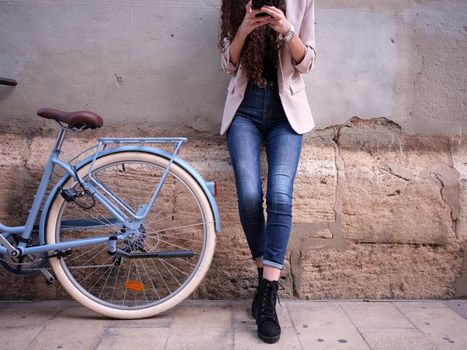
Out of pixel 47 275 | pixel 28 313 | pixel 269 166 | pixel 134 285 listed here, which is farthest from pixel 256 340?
pixel 28 313

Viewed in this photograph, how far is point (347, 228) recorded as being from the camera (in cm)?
317

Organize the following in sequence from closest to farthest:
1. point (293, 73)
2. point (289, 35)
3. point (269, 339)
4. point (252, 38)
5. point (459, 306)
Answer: point (269, 339)
point (289, 35)
point (252, 38)
point (293, 73)
point (459, 306)

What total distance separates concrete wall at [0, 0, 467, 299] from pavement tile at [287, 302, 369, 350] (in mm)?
141

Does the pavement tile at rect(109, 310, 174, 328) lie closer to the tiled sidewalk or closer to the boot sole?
the tiled sidewalk

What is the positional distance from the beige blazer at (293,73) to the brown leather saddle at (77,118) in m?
0.69

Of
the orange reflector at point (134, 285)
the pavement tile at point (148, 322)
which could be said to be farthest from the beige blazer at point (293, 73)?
the pavement tile at point (148, 322)

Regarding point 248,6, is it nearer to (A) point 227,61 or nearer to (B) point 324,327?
(A) point 227,61

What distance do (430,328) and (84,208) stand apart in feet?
6.25

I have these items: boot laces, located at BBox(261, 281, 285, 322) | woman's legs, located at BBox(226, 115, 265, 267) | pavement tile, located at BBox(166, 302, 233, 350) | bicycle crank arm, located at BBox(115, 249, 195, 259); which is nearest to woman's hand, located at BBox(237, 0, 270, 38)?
woman's legs, located at BBox(226, 115, 265, 267)

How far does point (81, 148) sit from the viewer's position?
10.4 feet

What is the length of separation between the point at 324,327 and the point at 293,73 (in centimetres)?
134

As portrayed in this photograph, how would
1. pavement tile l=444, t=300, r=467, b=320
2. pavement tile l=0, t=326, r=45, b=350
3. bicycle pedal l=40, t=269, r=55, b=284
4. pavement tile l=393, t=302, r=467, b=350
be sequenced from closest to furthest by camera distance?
pavement tile l=0, t=326, r=45, b=350 → pavement tile l=393, t=302, r=467, b=350 → bicycle pedal l=40, t=269, r=55, b=284 → pavement tile l=444, t=300, r=467, b=320

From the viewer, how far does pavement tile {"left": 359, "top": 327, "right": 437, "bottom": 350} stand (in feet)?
8.38

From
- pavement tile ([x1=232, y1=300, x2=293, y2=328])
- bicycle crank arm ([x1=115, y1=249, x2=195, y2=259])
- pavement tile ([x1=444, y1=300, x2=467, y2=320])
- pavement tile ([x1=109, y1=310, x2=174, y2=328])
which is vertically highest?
bicycle crank arm ([x1=115, y1=249, x2=195, y2=259])
